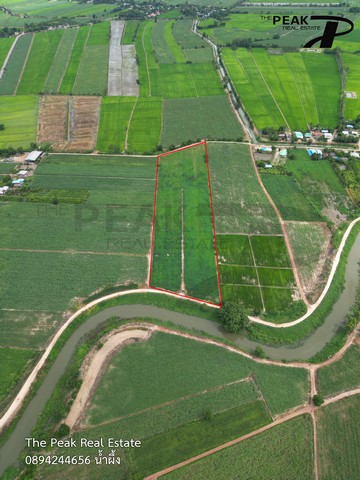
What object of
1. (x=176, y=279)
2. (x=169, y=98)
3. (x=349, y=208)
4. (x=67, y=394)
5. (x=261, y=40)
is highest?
(x=261, y=40)

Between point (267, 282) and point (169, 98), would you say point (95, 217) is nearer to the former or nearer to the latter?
point (267, 282)

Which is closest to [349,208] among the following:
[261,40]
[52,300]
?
[52,300]

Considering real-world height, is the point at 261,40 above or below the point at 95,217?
above

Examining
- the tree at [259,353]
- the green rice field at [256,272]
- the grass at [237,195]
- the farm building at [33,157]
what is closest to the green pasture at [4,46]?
the farm building at [33,157]

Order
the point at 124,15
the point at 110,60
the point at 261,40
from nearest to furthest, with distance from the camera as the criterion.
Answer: the point at 110,60 < the point at 261,40 < the point at 124,15

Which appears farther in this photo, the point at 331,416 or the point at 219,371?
the point at 219,371

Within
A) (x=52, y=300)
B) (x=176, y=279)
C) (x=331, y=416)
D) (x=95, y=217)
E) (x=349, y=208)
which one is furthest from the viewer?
(x=349, y=208)

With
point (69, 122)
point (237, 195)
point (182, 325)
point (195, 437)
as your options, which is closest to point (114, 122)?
point (69, 122)
